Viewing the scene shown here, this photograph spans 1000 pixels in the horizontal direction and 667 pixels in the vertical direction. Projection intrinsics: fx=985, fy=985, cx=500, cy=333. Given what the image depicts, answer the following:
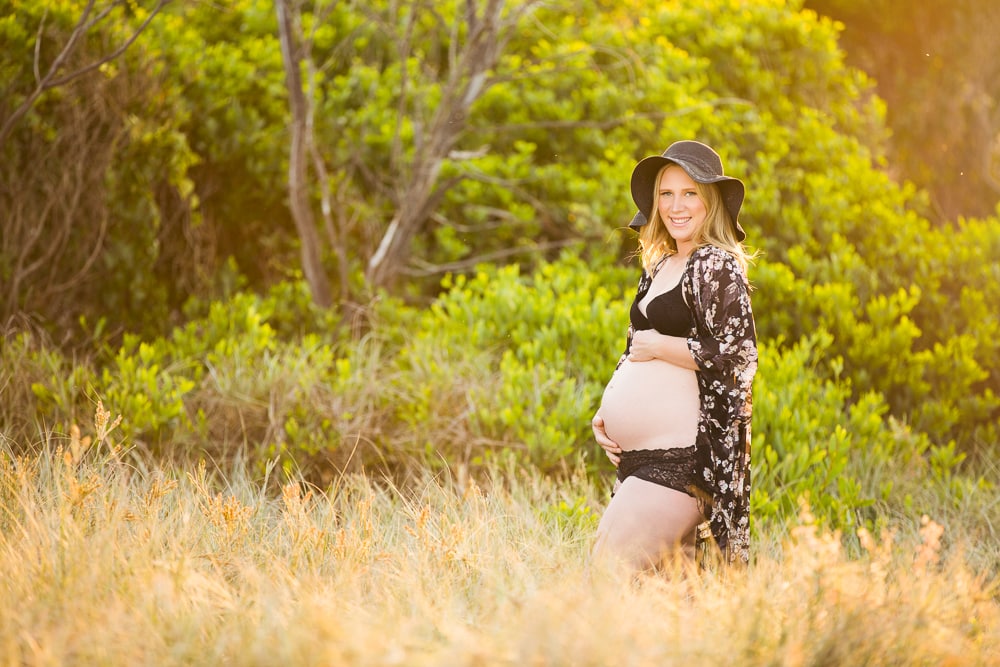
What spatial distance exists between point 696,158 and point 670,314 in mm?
646

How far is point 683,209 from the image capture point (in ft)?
12.8

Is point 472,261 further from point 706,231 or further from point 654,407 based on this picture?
point 654,407

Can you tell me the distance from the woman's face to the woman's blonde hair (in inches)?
0.8

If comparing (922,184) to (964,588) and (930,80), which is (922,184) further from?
(964,588)

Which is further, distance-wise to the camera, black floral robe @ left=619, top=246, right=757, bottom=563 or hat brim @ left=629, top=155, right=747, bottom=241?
hat brim @ left=629, top=155, right=747, bottom=241

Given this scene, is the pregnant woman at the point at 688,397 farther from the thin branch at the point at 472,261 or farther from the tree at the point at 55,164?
the tree at the point at 55,164

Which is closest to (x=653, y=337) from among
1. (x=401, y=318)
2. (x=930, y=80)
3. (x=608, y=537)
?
(x=608, y=537)

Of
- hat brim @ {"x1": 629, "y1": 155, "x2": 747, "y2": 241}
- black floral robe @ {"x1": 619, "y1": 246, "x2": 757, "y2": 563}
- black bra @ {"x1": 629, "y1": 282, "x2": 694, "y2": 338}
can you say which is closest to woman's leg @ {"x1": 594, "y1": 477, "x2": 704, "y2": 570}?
black floral robe @ {"x1": 619, "y1": 246, "x2": 757, "y2": 563}

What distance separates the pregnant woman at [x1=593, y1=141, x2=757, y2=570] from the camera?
3621 millimetres

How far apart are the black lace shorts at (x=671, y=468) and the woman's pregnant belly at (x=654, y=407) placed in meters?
0.03

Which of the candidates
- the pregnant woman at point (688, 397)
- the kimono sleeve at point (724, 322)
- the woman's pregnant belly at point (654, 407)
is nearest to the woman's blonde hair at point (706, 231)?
the pregnant woman at point (688, 397)

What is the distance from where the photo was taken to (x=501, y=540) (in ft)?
14.2

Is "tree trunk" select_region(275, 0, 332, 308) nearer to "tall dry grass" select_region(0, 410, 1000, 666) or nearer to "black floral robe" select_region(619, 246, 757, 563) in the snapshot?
"tall dry grass" select_region(0, 410, 1000, 666)

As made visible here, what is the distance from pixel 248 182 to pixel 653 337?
5629 millimetres
